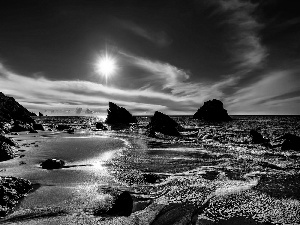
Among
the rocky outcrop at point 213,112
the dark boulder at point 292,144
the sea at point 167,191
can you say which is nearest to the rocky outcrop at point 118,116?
the rocky outcrop at point 213,112

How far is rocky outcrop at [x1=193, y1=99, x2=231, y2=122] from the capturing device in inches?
5714

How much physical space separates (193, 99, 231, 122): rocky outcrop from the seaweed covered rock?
142m

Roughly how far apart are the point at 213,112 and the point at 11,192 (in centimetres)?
14901

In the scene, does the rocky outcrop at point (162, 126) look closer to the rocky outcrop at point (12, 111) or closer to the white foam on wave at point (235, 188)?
the white foam on wave at point (235, 188)

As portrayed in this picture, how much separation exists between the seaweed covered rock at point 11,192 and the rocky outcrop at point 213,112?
14229 centimetres

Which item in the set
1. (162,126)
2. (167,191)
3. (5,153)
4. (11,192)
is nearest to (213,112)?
(162,126)

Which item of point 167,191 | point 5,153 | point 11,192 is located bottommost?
point 167,191

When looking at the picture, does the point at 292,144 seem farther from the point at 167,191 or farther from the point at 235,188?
the point at 167,191

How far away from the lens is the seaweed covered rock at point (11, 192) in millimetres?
6379

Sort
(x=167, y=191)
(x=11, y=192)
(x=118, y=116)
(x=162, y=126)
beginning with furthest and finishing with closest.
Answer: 1. (x=118, y=116)
2. (x=162, y=126)
3. (x=167, y=191)
4. (x=11, y=192)

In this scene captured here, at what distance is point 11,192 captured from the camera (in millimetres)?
7055

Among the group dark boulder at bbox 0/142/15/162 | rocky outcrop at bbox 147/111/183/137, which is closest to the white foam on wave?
dark boulder at bbox 0/142/15/162

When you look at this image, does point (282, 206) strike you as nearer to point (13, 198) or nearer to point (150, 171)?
point (150, 171)

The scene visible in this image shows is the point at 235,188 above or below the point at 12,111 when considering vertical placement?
below
